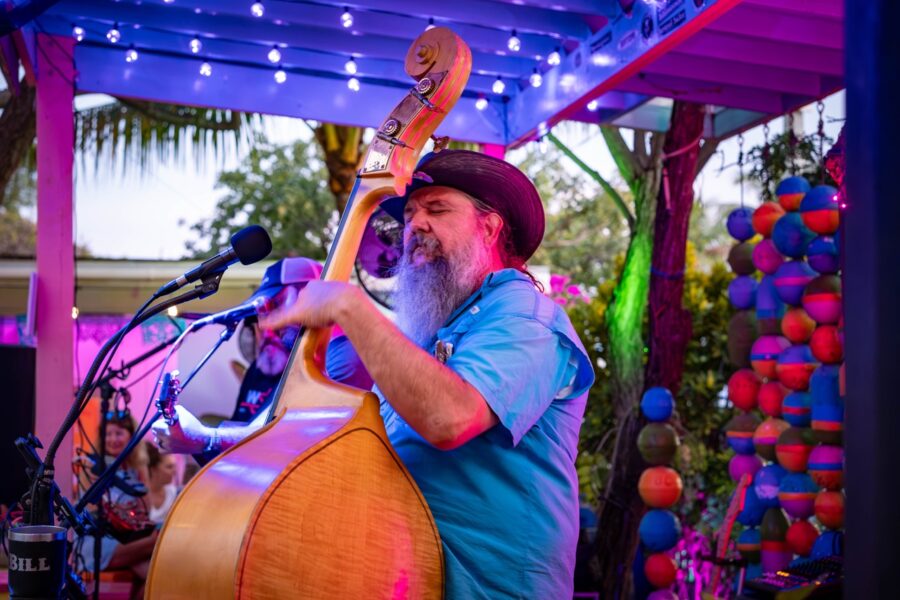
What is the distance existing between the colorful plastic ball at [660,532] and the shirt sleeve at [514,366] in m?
3.33

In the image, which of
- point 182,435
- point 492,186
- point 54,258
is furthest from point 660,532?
point 54,258

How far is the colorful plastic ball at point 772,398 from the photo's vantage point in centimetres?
503

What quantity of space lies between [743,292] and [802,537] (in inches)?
56.3

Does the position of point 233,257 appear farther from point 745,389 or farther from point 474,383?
point 745,389

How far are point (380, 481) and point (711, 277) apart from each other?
23.7ft

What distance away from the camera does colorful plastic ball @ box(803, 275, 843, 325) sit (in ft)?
14.6

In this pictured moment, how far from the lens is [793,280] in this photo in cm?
478

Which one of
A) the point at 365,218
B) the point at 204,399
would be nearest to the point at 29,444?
the point at 365,218

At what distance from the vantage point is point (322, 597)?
1.58 metres

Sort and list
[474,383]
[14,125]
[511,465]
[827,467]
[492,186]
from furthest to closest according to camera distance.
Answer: [14,125] < [827,467] < [492,186] < [511,465] < [474,383]

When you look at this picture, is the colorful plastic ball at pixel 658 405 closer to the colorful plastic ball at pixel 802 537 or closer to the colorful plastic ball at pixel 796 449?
the colorful plastic ball at pixel 796 449

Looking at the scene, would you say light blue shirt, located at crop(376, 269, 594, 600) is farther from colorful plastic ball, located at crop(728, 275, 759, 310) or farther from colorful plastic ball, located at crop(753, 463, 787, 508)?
colorful plastic ball, located at crop(728, 275, 759, 310)

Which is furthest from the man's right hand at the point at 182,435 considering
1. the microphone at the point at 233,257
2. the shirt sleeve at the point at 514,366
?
the shirt sleeve at the point at 514,366

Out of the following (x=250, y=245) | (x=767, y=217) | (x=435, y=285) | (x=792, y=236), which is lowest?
(x=435, y=285)
